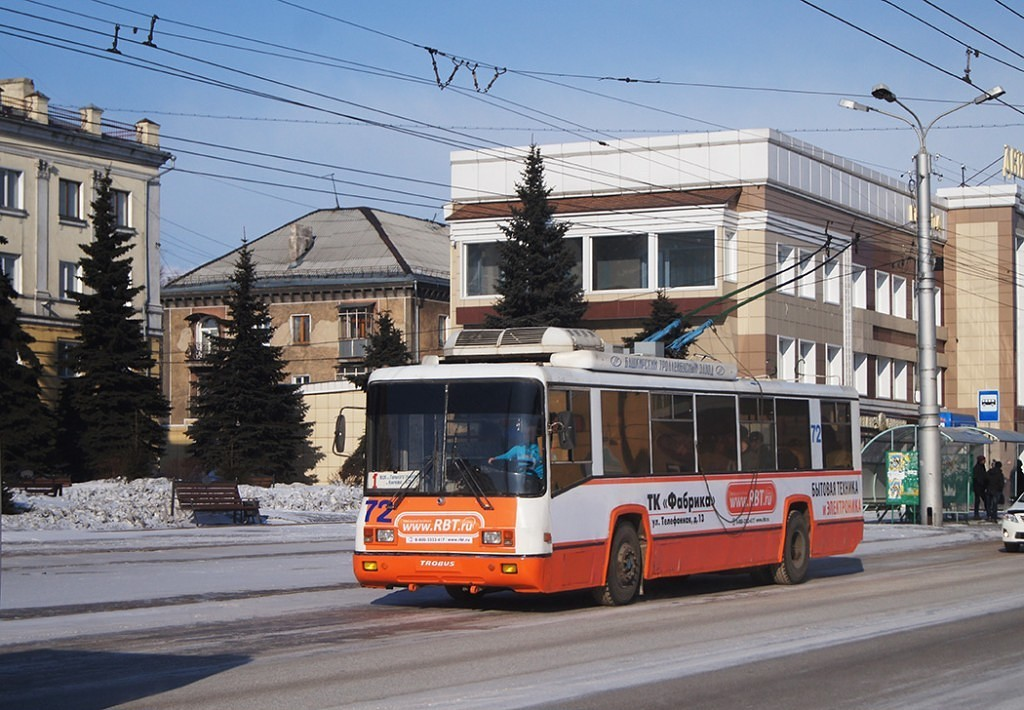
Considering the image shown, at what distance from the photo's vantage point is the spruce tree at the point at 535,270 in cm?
5206

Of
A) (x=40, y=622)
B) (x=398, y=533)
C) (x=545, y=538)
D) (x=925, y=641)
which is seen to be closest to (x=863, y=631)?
(x=925, y=641)

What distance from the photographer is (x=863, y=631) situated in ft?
46.2

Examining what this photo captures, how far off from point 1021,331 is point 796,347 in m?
18.5

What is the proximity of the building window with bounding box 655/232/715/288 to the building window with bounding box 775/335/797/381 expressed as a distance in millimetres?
3712

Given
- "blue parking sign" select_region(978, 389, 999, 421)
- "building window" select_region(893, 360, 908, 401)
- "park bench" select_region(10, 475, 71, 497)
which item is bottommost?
"park bench" select_region(10, 475, 71, 497)

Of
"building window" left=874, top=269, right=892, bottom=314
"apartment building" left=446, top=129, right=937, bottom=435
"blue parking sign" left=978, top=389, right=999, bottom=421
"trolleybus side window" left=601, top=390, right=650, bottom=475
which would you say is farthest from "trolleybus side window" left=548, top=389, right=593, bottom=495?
"building window" left=874, top=269, right=892, bottom=314

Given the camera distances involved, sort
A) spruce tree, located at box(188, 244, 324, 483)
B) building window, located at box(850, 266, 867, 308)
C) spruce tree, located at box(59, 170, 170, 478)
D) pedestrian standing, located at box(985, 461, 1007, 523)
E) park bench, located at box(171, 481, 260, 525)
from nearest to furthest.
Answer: park bench, located at box(171, 481, 260, 525) → pedestrian standing, located at box(985, 461, 1007, 523) → spruce tree, located at box(59, 170, 170, 478) → spruce tree, located at box(188, 244, 324, 483) → building window, located at box(850, 266, 867, 308)

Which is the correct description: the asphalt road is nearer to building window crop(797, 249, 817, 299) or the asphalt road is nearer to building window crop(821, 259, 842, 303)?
building window crop(797, 249, 817, 299)

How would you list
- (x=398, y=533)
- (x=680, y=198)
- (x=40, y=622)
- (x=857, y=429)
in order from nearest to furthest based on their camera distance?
(x=40, y=622), (x=398, y=533), (x=857, y=429), (x=680, y=198)

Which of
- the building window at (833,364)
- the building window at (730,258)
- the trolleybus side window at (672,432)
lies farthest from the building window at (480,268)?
the trolleybus side window at (672,432)

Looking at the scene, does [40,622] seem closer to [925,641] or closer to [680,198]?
[925,641]

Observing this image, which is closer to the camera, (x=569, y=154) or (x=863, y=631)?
(x=863, y=631)

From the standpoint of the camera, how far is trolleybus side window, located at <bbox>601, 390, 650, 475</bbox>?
16734mm

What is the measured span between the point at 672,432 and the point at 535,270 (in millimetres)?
35087
